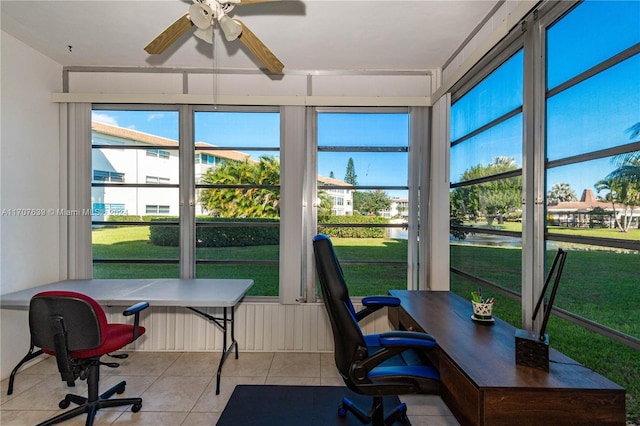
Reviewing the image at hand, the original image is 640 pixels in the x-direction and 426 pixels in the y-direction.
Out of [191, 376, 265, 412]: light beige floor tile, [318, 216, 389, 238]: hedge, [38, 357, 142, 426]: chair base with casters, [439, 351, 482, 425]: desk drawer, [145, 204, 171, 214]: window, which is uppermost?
[145, 204, 171, 214]: window

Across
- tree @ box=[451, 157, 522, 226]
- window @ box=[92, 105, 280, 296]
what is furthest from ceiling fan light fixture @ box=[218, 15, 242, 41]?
tree @ box=[451, 157, 522, 226]

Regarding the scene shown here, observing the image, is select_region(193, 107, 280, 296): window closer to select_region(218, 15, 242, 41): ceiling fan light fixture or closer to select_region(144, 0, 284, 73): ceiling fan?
select_region(144, 0, 284, 73): ceiling fan

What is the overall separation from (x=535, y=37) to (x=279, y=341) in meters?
3.34

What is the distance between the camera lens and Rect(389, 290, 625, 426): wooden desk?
1.30 m

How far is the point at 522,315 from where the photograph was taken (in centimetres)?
209

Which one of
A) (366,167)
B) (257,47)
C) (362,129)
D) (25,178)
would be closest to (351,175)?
(366,167)

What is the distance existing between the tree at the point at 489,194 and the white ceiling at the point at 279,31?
1.18 meters

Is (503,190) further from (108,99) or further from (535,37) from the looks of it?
(108,99)

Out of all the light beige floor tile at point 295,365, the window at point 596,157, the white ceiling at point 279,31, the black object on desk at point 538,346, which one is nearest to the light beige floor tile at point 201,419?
the light beige floor tile at point 295,365

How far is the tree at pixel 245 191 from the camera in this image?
11.7ft

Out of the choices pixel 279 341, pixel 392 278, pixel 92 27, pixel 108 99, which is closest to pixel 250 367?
pixel 279 341

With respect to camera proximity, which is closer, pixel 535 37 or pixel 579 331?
pixel 579 331

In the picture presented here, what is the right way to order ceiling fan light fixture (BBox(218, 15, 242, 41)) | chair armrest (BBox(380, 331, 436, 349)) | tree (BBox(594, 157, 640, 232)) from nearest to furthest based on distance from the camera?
1. tree (BBox(594, 157, 640, 232))
2. chair armrest (BBox(380, 331, 436, 349))
3. ceiling fan light fixture (BBox(218, 15, 242, 41))

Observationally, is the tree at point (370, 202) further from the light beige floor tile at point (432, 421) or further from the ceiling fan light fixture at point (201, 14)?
the ceiling fan light fixture at point (201, 14)
